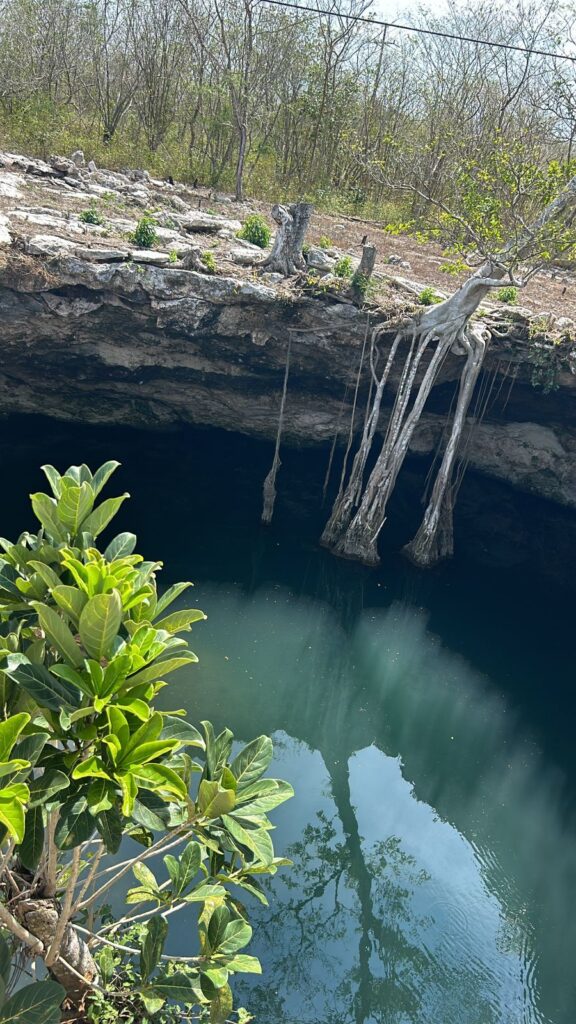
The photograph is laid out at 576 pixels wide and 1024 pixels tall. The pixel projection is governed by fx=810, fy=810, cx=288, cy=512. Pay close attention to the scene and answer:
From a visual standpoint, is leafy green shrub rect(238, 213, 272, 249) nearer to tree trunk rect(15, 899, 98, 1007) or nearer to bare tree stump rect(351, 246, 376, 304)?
bare tree stump rect(351, 246, 376, 304)

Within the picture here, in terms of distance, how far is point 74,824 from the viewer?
2928 mm

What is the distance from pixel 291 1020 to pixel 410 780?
3.26 m

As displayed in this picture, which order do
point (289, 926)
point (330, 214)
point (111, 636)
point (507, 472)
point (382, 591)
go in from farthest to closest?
point (330, 214), point (507, 472), point (382, 591), point (289, 926), point (111, 636)

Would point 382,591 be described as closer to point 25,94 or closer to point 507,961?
point 507,961

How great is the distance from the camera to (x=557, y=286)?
51.7 ft

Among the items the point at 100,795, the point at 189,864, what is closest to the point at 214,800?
the point at 100,795

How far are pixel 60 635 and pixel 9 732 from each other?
462mm

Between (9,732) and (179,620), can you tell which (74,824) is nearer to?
(9,732)

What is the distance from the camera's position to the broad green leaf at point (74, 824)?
292cm

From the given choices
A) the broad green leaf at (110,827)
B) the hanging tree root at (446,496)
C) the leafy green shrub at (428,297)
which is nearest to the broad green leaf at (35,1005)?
the broad green leaf at (110,827)

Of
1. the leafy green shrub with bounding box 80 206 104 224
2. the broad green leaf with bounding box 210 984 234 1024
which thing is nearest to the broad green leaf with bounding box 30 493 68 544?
the broad green leaf with bounding box 210 984 234 1024

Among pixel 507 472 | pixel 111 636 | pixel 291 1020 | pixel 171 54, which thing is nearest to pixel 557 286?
pixel 507 472

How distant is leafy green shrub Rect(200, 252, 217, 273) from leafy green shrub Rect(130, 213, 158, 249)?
78 cm

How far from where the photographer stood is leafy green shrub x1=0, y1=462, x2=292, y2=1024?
2.88 meters
